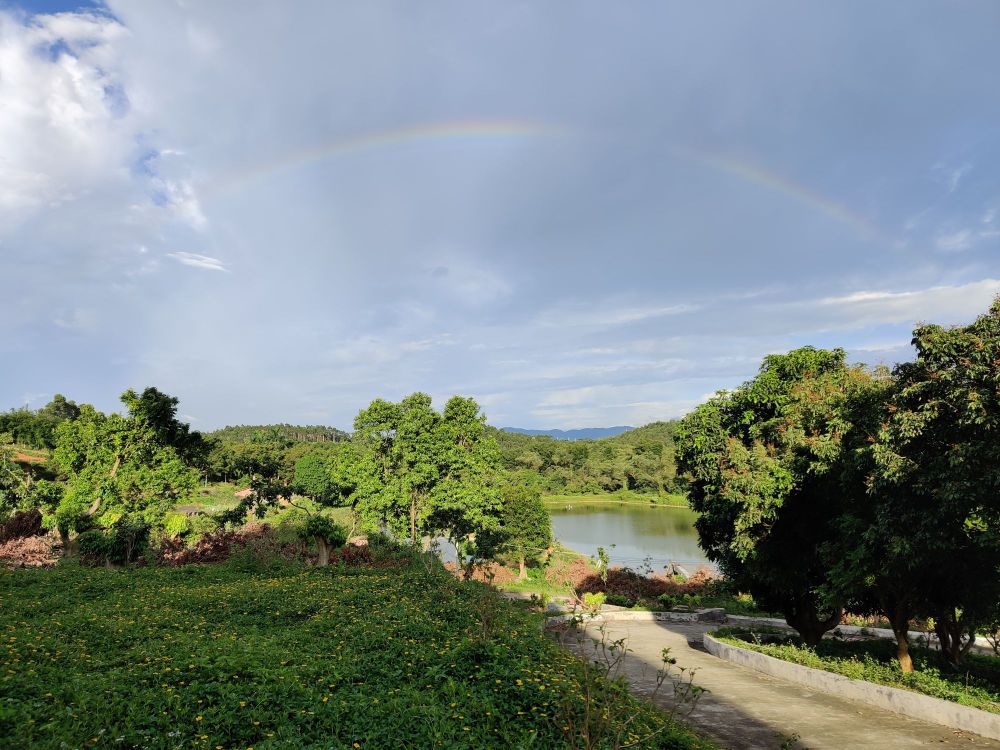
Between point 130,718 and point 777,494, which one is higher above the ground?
point 777,494

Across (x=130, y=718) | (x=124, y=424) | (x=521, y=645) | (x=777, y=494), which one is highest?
(x=124, y=424)

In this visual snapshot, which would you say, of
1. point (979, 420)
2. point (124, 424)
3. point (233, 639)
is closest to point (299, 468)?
point (124, 424)

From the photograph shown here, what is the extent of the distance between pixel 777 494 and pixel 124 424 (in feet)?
76.1

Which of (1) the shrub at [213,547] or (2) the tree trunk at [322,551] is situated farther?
(1) the shrub at [213,547]

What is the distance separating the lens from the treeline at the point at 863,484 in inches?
319

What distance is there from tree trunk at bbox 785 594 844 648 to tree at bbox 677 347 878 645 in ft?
0.09

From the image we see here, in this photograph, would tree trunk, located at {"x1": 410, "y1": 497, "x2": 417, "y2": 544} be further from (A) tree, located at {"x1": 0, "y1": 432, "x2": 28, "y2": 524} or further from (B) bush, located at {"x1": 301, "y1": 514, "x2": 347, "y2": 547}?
(A) tree, located at {"x1": 0, "y1": 432, "x2": 28, "y2": 524}

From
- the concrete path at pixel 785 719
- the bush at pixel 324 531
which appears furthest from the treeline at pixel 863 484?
the bush at pixel 324 531

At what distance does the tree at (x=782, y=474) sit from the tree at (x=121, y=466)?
19.5 m

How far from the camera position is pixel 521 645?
8625 mm

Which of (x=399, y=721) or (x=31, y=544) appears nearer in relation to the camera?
(x=399, y=721)

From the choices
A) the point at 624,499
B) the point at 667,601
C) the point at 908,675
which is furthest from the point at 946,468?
the point at 624,499

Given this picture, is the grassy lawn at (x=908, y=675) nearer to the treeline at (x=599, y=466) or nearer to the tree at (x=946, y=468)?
the tree at (x=946, y=468)

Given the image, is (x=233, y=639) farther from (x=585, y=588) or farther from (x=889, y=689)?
(x=585, y=588)
